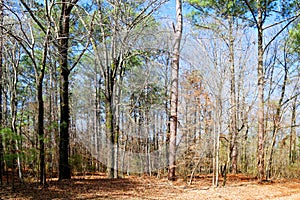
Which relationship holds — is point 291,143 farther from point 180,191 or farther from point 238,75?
point 180,191

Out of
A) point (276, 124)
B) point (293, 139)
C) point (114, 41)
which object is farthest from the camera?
point (293, 139)

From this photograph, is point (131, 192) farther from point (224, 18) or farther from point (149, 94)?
point (149, 94)

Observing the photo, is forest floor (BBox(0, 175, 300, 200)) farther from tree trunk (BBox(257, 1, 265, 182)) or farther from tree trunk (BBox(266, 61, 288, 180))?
tree trunk (BBox(266, 61, 288, 180))

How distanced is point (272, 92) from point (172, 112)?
21.8 ft

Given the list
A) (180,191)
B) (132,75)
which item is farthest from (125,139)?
(180,191)

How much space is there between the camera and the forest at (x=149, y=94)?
6535mm

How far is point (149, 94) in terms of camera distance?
558 inches

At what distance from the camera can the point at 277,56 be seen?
515 inches

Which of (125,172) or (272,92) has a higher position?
(272,92)

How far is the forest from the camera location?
654 centimetres

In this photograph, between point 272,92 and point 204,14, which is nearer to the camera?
point 204,14

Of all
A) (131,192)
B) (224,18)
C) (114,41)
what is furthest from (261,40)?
(131,192)

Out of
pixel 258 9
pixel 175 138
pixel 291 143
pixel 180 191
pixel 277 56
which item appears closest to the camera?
pixel 180 191

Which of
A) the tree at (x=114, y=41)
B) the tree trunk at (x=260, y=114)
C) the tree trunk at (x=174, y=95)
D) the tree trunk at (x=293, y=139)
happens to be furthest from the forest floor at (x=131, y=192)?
the tree trunk at (x=293, y=139)
